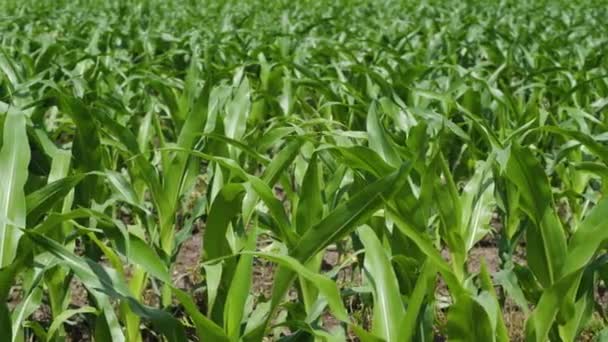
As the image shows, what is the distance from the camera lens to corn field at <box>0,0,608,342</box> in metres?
1.99

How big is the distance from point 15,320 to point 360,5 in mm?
9825

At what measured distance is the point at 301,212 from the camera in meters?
2.32

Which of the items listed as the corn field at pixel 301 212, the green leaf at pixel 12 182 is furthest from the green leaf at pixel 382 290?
the green leaf at pixel 12 182

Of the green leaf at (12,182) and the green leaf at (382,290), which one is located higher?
the green leaf at (12,182)

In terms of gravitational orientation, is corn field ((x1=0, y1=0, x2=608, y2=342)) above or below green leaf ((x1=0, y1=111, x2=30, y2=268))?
below

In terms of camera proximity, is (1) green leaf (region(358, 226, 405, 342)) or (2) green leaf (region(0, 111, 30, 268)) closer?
(1) green leaf (region(358, 226, 405, 342))

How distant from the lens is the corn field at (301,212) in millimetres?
1992

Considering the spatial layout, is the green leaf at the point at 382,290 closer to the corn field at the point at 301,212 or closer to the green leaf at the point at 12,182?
the corn field at the point at 301,212

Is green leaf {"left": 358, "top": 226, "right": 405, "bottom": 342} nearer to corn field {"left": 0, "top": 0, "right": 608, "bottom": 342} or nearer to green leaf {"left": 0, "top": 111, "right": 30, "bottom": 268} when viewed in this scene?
corn field {"left": 0, "top": 0, "right": 608, "bottom": 342}

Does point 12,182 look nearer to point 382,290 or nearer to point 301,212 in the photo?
point 301,212

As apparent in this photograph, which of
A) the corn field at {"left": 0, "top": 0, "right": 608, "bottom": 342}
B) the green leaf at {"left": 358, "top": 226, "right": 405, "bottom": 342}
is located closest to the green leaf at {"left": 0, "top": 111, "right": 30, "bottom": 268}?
the corn field at {"left": 0, "top": 0, "right": 608, "bottom": 342}

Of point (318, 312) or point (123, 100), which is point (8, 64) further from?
point (318, 312)

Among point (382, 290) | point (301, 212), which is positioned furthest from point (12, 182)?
point (382, 290)

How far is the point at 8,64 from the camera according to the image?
426cm
